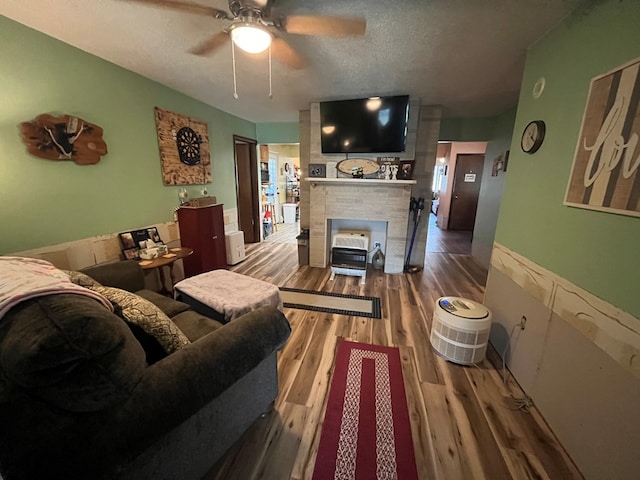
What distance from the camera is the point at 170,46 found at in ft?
6.48

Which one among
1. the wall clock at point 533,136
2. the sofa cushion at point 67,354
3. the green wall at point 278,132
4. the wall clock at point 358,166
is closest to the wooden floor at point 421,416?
the sofa cushion at point 67,354

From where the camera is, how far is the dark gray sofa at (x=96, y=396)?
2.17 ft

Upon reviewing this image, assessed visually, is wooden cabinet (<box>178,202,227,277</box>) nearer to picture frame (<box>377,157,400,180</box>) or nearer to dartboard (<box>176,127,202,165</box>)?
dartboard (<box>176,127,202,165</box>)

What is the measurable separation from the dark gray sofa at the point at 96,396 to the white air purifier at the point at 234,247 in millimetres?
2977

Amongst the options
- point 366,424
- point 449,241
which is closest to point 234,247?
point 366,424

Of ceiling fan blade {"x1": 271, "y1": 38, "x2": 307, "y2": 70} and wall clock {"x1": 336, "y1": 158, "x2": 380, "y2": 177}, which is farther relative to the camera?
wall clock {"x1": 336, "y1": 158, "x2": 380, "y2": 177}

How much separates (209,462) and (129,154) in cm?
274


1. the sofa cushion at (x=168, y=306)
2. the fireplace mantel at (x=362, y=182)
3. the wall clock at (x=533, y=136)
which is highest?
the wall clock at (x=533, y=136)

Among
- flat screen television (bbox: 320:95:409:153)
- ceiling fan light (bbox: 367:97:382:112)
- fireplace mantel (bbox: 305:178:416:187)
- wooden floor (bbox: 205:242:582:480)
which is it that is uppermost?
ceiling fan light (bbox: 367:97:382:112)

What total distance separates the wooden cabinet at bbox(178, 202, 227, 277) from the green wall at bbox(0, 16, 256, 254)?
0.23 m

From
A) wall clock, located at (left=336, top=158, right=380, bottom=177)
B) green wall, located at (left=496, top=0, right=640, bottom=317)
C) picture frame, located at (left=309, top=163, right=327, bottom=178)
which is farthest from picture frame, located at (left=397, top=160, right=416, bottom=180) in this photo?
green wall, located at (left=496, top=0, right=640, bottom=317)

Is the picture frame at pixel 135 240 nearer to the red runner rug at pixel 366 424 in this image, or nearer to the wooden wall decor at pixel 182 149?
the wooden wall decor at pixel 182 149

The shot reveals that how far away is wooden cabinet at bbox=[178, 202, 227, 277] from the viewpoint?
119 inches

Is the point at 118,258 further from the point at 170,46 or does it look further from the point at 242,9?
the point at 242,9
